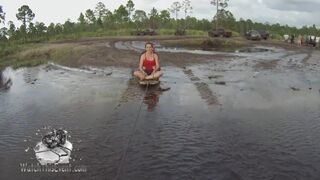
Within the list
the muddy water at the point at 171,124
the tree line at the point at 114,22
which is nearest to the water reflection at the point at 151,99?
the muddy water at the point at 171,124

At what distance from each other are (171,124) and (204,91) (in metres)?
5.56

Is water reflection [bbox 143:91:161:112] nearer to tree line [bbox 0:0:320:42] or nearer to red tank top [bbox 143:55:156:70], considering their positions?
red tank top [bbox 143:55:156:70]

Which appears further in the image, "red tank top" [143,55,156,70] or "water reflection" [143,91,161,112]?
"red tank top" [143,55,156,70]

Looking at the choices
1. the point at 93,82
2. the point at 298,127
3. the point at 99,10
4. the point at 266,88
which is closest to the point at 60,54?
the point at 93,82

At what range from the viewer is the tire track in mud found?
15.7 meters

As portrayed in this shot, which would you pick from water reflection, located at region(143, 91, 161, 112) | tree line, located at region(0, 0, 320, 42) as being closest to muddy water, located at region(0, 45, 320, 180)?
water reflection, located at region(143, 91, 161, 112)

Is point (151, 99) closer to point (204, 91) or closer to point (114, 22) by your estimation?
point (204, 91)

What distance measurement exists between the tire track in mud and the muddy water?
1.7 inches

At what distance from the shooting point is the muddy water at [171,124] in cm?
902

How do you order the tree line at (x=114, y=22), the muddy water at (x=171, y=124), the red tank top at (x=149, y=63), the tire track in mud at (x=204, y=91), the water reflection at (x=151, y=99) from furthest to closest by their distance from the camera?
the tree line at (x=114, y=22)
the red tank top at (x=149, y=63)
the tire track in mud at (x=204, y=91)
the water reflection at (x=151, y=99)
the muddy water at (x=171, y=124)

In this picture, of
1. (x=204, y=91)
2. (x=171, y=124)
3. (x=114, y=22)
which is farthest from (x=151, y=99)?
(x=114, y=22)

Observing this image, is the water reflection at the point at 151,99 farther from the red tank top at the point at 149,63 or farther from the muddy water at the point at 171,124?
the red tank top at the point at 149,63

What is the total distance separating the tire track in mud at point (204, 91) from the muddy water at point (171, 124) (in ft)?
0.15

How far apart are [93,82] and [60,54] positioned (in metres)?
12.8
